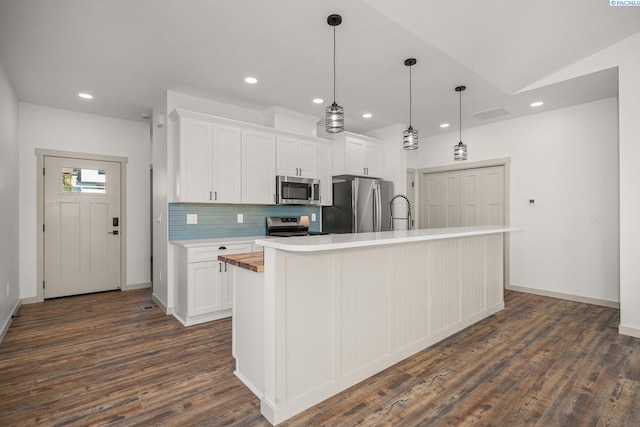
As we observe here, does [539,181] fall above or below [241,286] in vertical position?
above

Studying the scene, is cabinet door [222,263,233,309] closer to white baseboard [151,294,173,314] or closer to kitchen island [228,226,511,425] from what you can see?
white baseboard [151,294,173,314]

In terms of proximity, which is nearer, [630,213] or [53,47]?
[53,47]

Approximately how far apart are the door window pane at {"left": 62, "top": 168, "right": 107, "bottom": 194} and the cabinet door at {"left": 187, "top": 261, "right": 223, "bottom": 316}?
250 cm

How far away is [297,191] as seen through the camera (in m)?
4.70

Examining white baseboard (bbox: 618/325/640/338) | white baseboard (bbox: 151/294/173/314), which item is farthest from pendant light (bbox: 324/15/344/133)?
white baseboard (bbox: 618/325/640/338)

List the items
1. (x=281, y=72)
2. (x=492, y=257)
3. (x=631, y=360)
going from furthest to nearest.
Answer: (x=492, y=257)
(x=281, y=72)
(x=631, y=360)

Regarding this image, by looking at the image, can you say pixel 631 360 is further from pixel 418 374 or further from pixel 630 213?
pixel 418 374

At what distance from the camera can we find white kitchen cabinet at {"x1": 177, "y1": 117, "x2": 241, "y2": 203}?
3701 mm

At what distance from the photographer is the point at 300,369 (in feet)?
6.56

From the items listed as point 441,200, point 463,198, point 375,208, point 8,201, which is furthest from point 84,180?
point 463,198

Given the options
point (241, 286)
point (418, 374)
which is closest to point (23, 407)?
point (241, 286)

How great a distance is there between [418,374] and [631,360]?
1825 millimetres

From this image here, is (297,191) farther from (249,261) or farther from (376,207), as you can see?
(249,261)

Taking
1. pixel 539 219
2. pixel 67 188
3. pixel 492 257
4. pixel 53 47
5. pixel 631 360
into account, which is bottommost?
pixel 631 360
